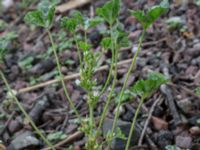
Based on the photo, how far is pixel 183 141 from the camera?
5.48 ft

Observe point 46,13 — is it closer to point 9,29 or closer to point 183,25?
point 183,25

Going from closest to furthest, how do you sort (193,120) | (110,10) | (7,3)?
(110,10) → (193,120) → (7,3)

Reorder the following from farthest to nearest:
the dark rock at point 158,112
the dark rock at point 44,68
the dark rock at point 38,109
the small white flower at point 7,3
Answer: the small white flower at point 7,3
the dark rock at point 44,68
the dark rock at point 38,109
the dark rock at point 158,112

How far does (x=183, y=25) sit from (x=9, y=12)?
1.33 m

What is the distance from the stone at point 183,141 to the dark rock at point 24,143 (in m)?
0.56

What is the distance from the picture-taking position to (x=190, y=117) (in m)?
1.79

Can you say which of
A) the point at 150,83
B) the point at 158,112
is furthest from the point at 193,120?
the point at 150,83

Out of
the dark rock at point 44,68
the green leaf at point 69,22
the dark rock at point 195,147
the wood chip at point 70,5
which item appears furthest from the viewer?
the wood chip at point 70,5

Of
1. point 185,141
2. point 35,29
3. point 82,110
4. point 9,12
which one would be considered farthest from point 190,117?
point 9,12

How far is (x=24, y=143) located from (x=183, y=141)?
24.8 inches

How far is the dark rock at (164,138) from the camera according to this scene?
1680 millimetres

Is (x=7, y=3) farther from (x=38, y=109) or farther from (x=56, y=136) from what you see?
(x=56, y=136)

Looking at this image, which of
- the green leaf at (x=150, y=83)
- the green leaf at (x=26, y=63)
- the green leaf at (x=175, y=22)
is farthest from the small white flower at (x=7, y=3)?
the green leaf at (x=150, y=83)

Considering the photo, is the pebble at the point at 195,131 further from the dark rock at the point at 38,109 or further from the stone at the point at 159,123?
the dark rock at the point at 38,109
